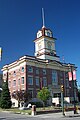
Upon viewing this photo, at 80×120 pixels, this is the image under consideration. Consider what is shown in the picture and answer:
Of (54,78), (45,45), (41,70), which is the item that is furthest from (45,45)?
(54,78)

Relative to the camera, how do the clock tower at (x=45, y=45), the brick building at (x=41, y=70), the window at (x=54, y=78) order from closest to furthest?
the brick building at (x=41, y=70) < the window at (x=54, y=78) < the clock tower at (x=45, y=45)

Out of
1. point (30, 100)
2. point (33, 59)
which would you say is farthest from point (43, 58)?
point (30, 100)

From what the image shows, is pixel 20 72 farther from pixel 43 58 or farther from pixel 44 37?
pixel 44 37

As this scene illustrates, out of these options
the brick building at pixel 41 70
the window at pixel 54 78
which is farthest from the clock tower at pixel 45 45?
the window at pixel 54 78

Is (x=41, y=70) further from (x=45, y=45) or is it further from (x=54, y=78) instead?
(x=45, y=45)

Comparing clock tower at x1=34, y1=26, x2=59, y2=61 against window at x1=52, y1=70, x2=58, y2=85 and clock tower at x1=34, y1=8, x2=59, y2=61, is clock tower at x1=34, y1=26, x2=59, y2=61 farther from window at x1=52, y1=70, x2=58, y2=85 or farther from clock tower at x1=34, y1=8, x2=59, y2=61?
window at x1=52, y1=70, x2=58, y2=85

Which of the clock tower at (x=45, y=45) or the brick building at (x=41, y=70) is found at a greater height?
the clock tower at (x=45, y=45)

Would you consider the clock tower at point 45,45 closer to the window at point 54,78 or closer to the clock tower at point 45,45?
the clock tower at point 45,45

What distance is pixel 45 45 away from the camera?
66188mm

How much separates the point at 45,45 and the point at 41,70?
9834mm

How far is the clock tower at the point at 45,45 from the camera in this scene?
6531 centimetres

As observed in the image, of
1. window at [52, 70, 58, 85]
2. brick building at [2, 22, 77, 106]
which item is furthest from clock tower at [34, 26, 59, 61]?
window at [52, 70, 58, 85]

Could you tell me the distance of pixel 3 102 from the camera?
46375 mm

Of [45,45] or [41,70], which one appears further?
[45,45]
